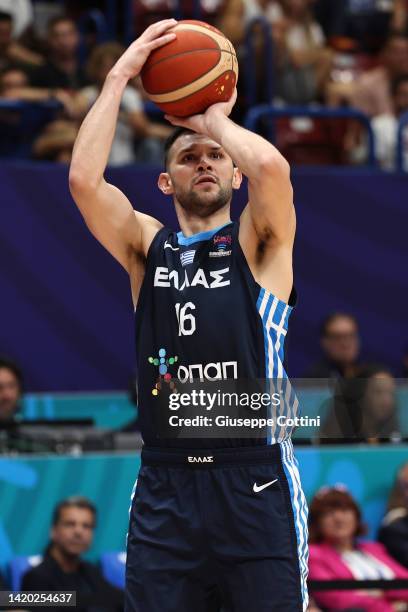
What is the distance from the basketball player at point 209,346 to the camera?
4539 mm

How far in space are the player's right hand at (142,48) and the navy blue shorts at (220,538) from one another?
1440 mm

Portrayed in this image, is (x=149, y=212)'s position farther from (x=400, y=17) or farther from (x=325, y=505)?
(x=400, y=17)

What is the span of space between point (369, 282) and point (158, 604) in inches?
251

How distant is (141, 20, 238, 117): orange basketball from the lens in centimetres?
484

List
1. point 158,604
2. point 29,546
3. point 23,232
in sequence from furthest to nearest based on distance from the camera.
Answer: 1. point 23,232
2. point 29,546
3. point 158,604

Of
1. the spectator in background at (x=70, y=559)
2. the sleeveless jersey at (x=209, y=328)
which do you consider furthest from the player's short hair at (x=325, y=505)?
the sleeveless jersey at (x=209, y=328)

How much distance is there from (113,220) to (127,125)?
5.71 metres

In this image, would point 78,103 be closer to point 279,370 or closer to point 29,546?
point 29,546

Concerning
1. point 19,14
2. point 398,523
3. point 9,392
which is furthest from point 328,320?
point 19,14

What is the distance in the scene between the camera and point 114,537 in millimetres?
→ 7688

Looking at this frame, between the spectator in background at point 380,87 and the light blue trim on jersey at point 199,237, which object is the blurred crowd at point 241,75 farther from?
the light blue trim on jersey at point 199,237

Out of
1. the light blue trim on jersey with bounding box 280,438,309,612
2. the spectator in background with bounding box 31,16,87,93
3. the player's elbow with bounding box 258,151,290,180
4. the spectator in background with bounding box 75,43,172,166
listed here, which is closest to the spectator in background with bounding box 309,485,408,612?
the light blue trim on jersey with bounding box 280,438,309,612

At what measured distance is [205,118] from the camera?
190 inches

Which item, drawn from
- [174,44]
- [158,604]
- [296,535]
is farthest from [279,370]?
[174,44]
